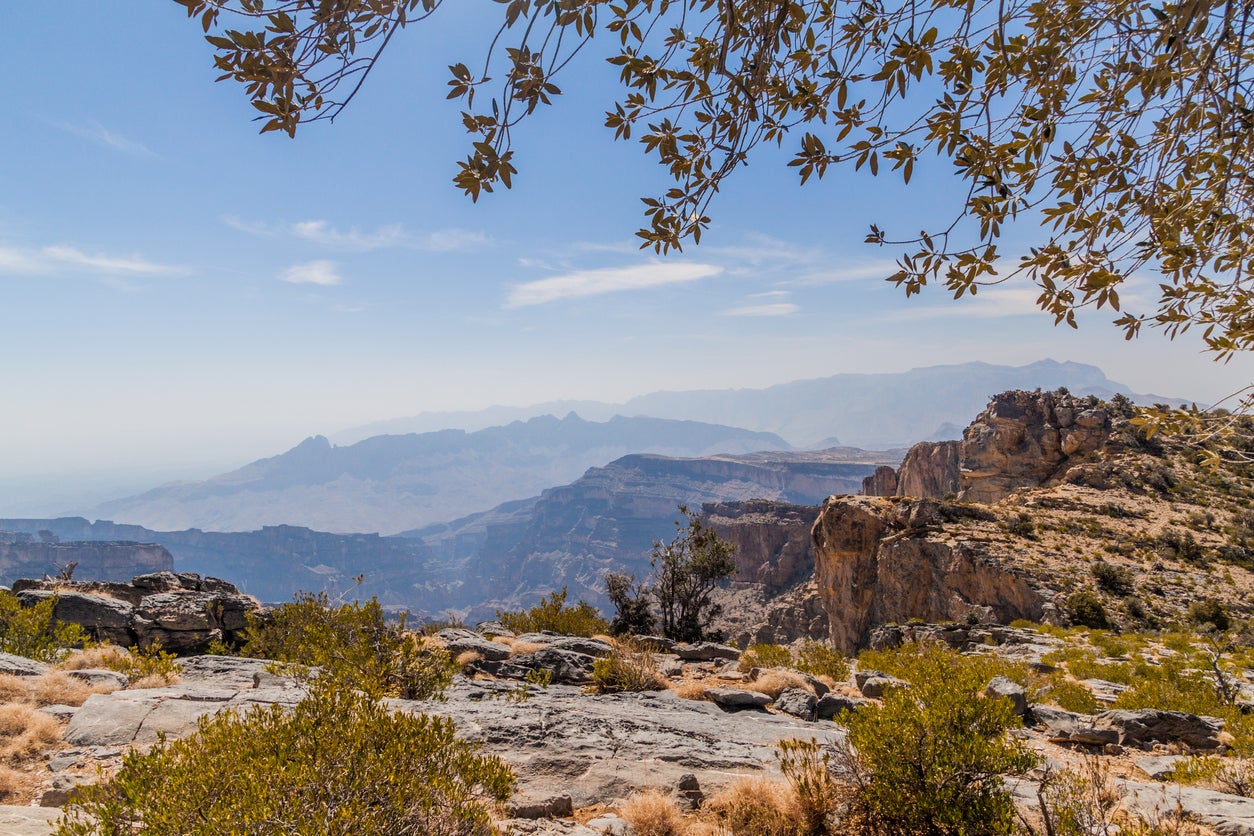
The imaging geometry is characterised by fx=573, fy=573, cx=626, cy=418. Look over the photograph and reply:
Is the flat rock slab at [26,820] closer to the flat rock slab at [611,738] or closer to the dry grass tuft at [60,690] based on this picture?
the flat rock slab at [611,738]

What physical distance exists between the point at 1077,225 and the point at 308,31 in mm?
5630

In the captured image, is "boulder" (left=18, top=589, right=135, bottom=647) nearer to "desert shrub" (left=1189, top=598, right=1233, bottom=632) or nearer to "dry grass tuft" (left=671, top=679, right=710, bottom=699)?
"dry grass tuft" (left=671, top=679, right=710, bottom=699)

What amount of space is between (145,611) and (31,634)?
5276mm

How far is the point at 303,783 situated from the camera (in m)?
3.52

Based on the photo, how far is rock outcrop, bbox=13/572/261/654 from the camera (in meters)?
16.3

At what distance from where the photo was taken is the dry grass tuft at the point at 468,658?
12711 millimetres

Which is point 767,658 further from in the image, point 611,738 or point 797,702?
point 611,738

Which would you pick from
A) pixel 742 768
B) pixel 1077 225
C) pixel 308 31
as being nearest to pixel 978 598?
pixel 742 768

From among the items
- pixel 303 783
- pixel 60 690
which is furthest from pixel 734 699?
pixel 60 690

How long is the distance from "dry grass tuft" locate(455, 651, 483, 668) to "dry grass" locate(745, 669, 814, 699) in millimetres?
6130

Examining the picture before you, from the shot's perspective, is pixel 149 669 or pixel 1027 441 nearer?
pixel 149 669

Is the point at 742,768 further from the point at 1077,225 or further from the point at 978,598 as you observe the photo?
the point at 978,598

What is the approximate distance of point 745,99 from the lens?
4.34 meters

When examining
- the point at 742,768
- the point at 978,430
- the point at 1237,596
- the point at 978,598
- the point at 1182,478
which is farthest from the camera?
the point at 978,430
